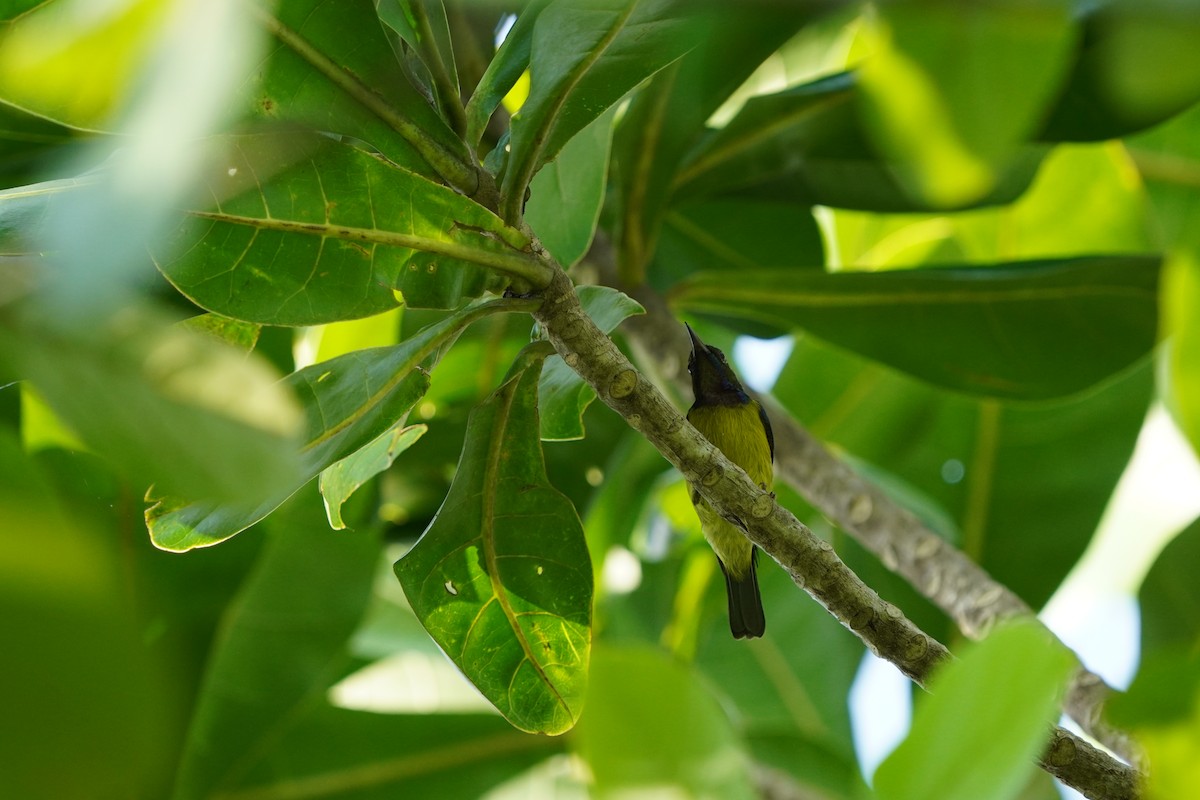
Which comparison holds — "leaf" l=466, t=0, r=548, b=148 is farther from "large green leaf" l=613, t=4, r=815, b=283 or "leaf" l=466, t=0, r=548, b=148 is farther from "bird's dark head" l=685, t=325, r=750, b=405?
"bird's dark head" l=685, t=325, r=750, b=405

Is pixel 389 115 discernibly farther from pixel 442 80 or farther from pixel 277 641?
pixel 277 641

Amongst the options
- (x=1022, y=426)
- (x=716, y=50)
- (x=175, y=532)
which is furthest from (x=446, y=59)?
(x=1022, y=426)

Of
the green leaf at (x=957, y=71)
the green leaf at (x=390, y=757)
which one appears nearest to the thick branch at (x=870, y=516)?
the green leaf at (x=390, y=757)

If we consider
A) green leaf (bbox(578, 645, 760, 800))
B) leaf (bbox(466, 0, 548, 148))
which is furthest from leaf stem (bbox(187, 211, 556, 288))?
green leaf (bbox(578, 645, 760, 800))

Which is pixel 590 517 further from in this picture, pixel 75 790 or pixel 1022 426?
pixel 75 790

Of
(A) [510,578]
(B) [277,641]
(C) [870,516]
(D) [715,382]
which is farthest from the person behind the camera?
(D) [715,382]

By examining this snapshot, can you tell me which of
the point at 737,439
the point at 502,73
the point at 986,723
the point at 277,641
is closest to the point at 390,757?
the point at 277,641
